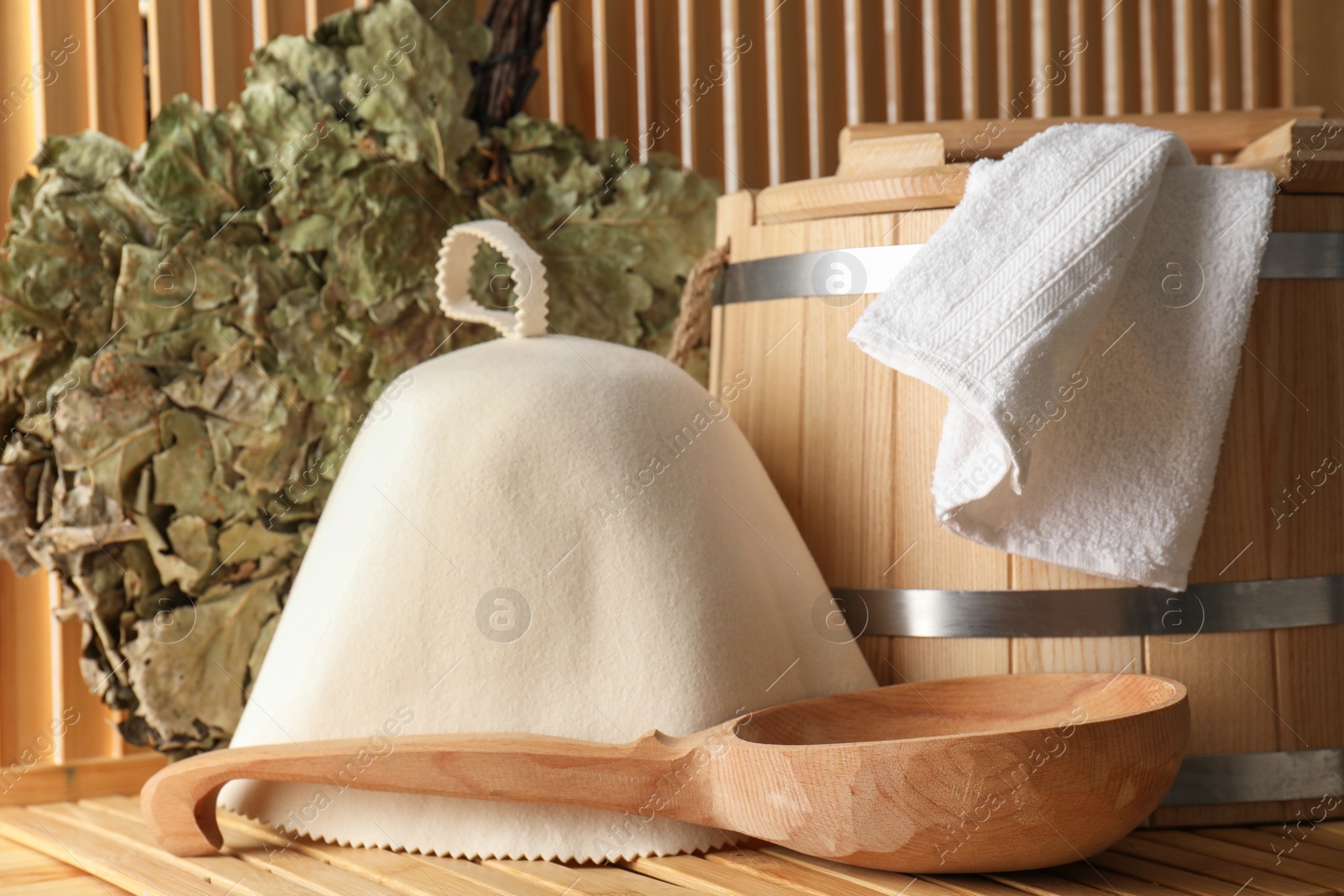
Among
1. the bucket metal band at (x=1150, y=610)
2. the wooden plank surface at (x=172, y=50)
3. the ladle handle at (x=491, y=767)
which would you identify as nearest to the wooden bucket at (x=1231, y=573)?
the bucket metal band at (x=1150, y=610)

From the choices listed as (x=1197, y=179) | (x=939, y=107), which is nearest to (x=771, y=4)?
(x=939, y=107)

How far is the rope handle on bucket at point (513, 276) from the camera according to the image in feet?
3.50

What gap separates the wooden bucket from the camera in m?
0.95

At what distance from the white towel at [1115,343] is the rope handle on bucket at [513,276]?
32cm

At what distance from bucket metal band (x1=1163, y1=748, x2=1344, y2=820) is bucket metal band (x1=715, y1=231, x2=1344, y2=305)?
372 millimetres

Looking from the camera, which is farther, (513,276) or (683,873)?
(513,276)

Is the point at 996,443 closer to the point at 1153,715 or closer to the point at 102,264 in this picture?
the point at 1153,715

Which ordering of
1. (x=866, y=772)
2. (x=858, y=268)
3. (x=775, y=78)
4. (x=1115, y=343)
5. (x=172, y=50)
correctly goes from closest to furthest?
(x=866, y=772), (x=1115, y=343), (x=858, y=268), (x=172, y=50), (x=775, y=78)

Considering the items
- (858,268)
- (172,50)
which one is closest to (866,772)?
(858,268)

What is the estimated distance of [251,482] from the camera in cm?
121

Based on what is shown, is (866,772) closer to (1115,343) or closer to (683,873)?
(683,873)

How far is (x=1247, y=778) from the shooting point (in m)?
0.96

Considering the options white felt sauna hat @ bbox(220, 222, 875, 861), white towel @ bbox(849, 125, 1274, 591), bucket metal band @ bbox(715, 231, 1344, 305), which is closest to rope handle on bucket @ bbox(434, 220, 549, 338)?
white felt sauna hat @ bbox(220, 222, 875, 861)

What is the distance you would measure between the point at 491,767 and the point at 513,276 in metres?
0.44
